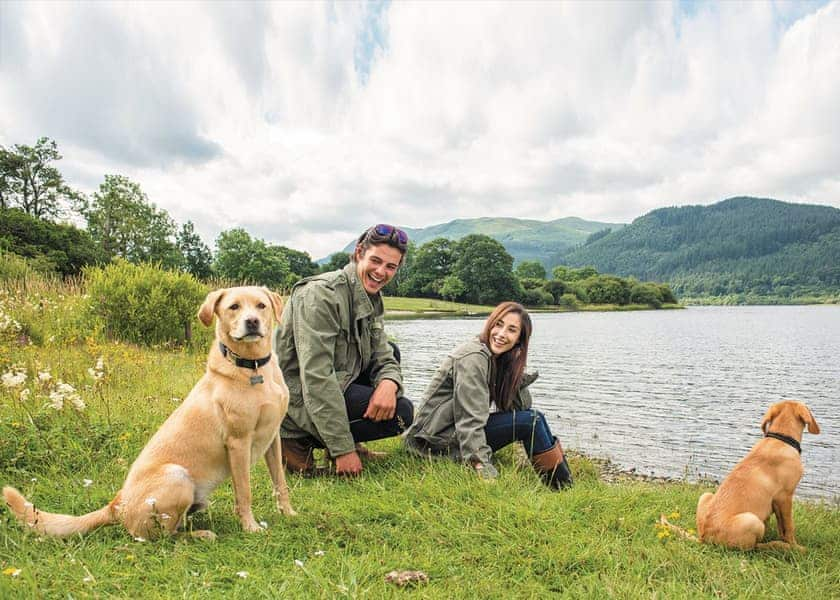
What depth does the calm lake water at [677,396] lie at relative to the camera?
30.3ft

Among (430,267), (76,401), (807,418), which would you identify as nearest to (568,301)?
(430,267)

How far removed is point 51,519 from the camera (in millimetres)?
3096

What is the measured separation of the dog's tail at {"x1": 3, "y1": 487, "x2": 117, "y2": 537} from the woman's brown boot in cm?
346

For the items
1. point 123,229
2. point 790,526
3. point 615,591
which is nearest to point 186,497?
point 615,591

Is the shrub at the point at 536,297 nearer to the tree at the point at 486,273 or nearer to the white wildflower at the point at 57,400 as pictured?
the tree at the point at 486,273

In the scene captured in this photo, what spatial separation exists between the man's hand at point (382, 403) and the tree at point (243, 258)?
64.8 m

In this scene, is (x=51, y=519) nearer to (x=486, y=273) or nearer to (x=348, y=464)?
(x=348, y=464)

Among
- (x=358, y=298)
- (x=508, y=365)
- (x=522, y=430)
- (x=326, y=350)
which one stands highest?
(x=358, y=298)

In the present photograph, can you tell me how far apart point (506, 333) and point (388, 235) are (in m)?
1.48

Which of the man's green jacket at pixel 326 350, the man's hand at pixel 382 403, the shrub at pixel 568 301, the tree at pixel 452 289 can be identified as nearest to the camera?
the man's green jacket at pixel 326 350

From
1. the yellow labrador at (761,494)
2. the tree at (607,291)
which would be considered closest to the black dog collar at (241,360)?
the yellow labrador at (761,494)

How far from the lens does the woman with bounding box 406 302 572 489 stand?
468 centimetres

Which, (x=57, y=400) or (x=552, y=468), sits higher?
(x=57, y=400)

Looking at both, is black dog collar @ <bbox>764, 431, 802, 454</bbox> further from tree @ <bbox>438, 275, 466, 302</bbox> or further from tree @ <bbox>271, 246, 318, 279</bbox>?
tree @ <bbox>271, 246, 318, 279</bbox>
